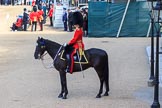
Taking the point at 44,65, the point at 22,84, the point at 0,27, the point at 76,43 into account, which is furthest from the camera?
the point at 0,27

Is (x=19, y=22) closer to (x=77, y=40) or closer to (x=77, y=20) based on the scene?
(x=77, y=20)

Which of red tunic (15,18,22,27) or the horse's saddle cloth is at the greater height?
the horse's saddle cloth

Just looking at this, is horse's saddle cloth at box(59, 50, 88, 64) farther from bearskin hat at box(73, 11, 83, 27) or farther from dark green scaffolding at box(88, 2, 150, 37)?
Result: dark green scaffolding at box(88, 2, 150, 37)

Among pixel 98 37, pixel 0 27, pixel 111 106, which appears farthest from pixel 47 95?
pixel 0 27

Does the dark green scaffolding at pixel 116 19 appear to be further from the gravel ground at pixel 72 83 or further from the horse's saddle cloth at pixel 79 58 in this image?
the horse's saddle cloth at pixel 79 58

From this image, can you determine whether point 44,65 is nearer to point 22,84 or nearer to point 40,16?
point 22,84

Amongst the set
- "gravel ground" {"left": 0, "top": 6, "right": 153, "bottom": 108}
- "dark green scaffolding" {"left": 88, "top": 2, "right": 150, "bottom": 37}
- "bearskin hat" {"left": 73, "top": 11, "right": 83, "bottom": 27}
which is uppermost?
"bearskin hat" {"left": 73, "top": 11, "right": 83, "bottom": 27}

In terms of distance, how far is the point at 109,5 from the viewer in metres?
34.2

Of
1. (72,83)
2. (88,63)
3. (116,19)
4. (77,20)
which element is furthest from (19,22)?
(88,63)

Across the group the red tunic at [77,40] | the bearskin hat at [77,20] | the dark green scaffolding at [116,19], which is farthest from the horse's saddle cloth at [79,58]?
the dark green scaffolding at [116,19]

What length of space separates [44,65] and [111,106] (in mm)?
8250

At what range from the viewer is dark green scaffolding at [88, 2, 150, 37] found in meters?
33.9

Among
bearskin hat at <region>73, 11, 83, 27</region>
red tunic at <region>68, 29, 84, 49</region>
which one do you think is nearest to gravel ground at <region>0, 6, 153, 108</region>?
red tunic at <region>68, 29, 84, 49</region>

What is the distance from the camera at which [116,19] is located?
112ft
